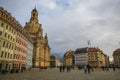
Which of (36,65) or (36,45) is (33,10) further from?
(36,65)

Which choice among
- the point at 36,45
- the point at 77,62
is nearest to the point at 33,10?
the point at 36,45

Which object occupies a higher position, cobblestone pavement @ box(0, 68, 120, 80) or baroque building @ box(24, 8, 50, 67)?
baroque building @ box(24, 8, 50, 67)

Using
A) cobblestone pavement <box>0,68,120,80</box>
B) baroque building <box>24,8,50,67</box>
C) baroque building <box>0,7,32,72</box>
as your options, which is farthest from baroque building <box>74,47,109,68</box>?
cobblestone pavement <box>0,68,120,80</box>

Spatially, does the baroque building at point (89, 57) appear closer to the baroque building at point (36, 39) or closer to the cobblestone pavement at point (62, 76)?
the baroque building at point (36, 39)

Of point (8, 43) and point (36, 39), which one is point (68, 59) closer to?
point (36, 39)

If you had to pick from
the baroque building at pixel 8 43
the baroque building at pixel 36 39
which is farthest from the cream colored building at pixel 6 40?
the baroque building at pixel 36 39

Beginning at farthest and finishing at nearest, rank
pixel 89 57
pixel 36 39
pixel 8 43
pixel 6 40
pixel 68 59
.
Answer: pixel 68 59
pixel 89 57
pixel 36 39
pixel 8 43
pixel 6 40

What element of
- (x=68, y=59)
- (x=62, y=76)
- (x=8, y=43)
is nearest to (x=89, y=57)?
(x=68, y=59)

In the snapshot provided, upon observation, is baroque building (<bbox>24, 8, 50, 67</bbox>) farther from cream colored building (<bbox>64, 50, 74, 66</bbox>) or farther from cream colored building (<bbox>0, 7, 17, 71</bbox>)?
cream colored building (<bbox>64, 50, 74, 66</bbox>)

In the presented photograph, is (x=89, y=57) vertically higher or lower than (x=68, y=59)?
higher

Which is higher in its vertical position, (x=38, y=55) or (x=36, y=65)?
(x=38, y=55)

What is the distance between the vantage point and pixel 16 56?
53062 millimetres

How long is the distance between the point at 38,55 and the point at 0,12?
216ft

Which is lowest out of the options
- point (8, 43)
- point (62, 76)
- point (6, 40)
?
point (62, 76)
